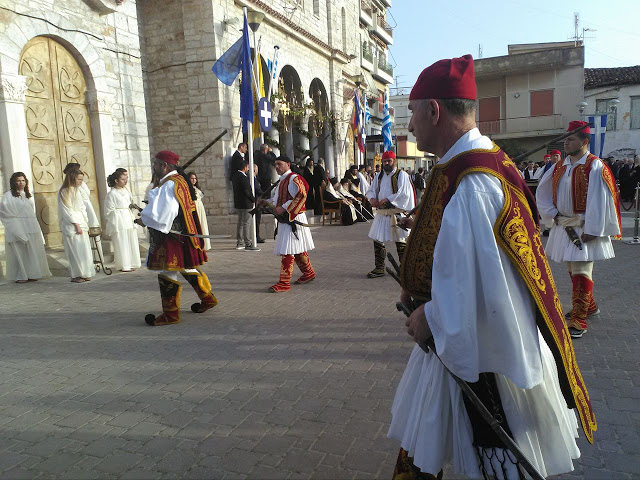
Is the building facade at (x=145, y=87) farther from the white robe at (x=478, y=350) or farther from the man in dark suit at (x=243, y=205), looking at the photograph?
the white robe at (x=478, y=350)

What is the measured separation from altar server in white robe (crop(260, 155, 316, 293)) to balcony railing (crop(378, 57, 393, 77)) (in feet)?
98.6

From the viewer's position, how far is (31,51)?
871 cm

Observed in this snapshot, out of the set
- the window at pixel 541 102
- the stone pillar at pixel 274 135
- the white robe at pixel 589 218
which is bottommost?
the white robe at pixel 589 218

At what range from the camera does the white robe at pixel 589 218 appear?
15.2 ft

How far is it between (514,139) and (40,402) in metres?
38.3

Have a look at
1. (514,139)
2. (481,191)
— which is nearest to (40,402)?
(481,191)

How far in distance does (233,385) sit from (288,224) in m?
3.75

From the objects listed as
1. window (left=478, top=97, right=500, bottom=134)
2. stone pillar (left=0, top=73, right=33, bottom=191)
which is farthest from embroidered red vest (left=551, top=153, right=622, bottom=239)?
window (left=478, top=97, right=500, bottom=134)

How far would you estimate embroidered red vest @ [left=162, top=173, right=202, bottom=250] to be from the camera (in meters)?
5.72

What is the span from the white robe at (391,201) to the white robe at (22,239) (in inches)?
235

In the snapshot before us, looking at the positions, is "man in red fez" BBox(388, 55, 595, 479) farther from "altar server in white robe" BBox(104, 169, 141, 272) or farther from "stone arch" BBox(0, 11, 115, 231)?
"stone arch" BBox(0, 11, 115, 231)

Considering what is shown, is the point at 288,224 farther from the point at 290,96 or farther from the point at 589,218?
the point at 290,96

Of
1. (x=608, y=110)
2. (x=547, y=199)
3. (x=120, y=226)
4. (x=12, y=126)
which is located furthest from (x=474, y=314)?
(x=608, y=110)

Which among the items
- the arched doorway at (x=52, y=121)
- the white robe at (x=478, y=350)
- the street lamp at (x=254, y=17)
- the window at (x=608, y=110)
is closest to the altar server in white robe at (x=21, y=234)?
the arched doorway at (x=52, y=121)
